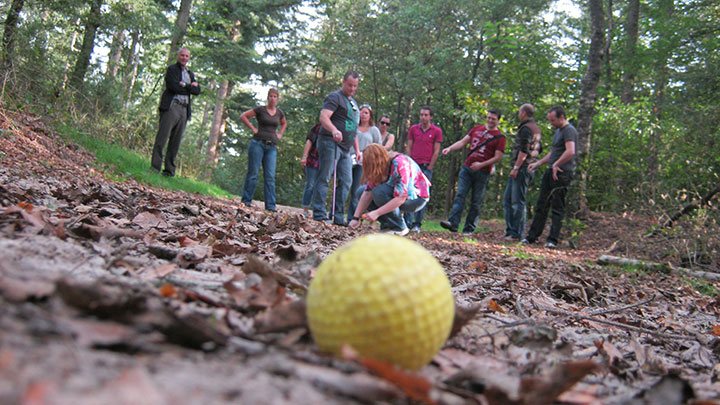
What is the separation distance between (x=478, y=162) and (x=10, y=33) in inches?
327

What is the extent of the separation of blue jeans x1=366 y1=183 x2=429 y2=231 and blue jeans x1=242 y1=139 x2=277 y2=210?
7.71 ft

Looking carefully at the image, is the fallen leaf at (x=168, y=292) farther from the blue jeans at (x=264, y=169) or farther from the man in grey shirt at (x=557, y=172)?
the man in grey shirt at (x=557, y=172)

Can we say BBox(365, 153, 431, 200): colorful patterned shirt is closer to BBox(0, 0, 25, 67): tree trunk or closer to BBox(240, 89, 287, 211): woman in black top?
BBox(240, 89, 287, 211): woman in black top

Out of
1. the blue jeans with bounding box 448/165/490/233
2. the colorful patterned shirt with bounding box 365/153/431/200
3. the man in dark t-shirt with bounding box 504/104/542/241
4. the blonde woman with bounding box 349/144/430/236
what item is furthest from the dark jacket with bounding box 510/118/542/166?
the colorful patterned shirt with bounding box 365/153/431/200

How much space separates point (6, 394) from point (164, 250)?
1493mm

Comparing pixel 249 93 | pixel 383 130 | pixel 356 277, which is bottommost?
pixel 356 277

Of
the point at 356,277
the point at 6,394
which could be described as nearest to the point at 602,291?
the point at 356,277

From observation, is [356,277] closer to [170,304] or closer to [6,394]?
[170,304]

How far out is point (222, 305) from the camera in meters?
1.41

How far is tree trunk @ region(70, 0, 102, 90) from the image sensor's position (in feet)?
31.1

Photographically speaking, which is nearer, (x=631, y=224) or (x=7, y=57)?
(x=7, y=57)

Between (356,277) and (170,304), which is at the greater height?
(356,277)

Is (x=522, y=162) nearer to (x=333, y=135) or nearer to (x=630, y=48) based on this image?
(x=333, y=135)

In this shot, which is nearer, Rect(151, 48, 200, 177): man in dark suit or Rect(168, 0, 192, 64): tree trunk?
Rect(151, 48, 200, 177): man in dark suit
